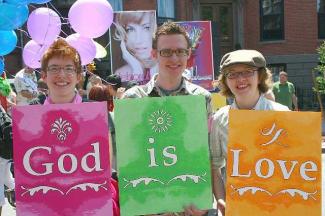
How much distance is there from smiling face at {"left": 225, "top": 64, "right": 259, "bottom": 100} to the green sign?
216mm

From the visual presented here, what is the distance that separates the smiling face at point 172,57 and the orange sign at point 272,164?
0.51 metres

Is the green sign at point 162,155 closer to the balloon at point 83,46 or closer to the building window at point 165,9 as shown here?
the balloon at point 83,46

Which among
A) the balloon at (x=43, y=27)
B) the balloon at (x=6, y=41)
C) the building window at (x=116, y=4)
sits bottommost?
the balloon at (x=6, y=41)

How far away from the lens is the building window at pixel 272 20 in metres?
23.4

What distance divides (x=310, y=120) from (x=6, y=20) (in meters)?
3.39

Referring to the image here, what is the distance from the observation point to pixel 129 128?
264cm

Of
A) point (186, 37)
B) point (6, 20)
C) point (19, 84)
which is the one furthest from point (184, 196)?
point (19, 84)

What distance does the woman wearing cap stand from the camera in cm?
277

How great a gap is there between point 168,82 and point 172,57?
162mm

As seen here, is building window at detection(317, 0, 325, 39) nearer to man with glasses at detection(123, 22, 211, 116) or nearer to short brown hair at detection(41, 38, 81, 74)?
man with glasses at detection(123, 22, 211, 116)

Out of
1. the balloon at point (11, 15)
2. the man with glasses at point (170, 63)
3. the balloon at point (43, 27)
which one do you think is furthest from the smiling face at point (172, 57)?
the balloon at point (43, 27)

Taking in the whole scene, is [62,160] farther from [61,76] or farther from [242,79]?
[242,79]

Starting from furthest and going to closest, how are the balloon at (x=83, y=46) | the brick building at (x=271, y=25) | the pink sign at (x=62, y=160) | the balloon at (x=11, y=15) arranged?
the brick building at (x=271, y=25), the balloon at (x=83, y=46), the balloon at (x=11, y=15), the pink sign at (x=62, y=160)

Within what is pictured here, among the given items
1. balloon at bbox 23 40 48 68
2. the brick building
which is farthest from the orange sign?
the brick building
